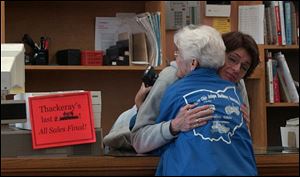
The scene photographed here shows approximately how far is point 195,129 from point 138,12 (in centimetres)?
234

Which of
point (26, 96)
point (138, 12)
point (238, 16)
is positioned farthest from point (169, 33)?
point (26, 96)

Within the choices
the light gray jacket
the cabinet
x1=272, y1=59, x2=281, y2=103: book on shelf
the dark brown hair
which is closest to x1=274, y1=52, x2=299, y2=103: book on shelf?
x1=272, y1=59, x2=281, y2=103: book on shelf

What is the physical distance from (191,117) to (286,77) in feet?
7.46

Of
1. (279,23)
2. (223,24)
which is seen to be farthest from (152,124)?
(223,24)

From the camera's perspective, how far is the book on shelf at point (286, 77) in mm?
3951

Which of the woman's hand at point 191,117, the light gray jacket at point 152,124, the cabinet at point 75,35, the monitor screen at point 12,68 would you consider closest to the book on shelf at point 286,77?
the cabinet at point 75,35

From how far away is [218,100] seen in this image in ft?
6.11

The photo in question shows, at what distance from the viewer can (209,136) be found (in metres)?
1.80

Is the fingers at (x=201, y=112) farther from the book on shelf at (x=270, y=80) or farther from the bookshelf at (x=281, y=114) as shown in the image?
the bookshelf at (x=281, y=114)

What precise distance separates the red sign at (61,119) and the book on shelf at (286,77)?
2.26 meters

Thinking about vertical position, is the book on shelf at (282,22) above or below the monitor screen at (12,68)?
above

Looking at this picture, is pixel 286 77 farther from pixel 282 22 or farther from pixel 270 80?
pixel 282 22

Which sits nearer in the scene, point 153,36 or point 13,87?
point 13,87

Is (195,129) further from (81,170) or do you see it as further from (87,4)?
(87,4)
